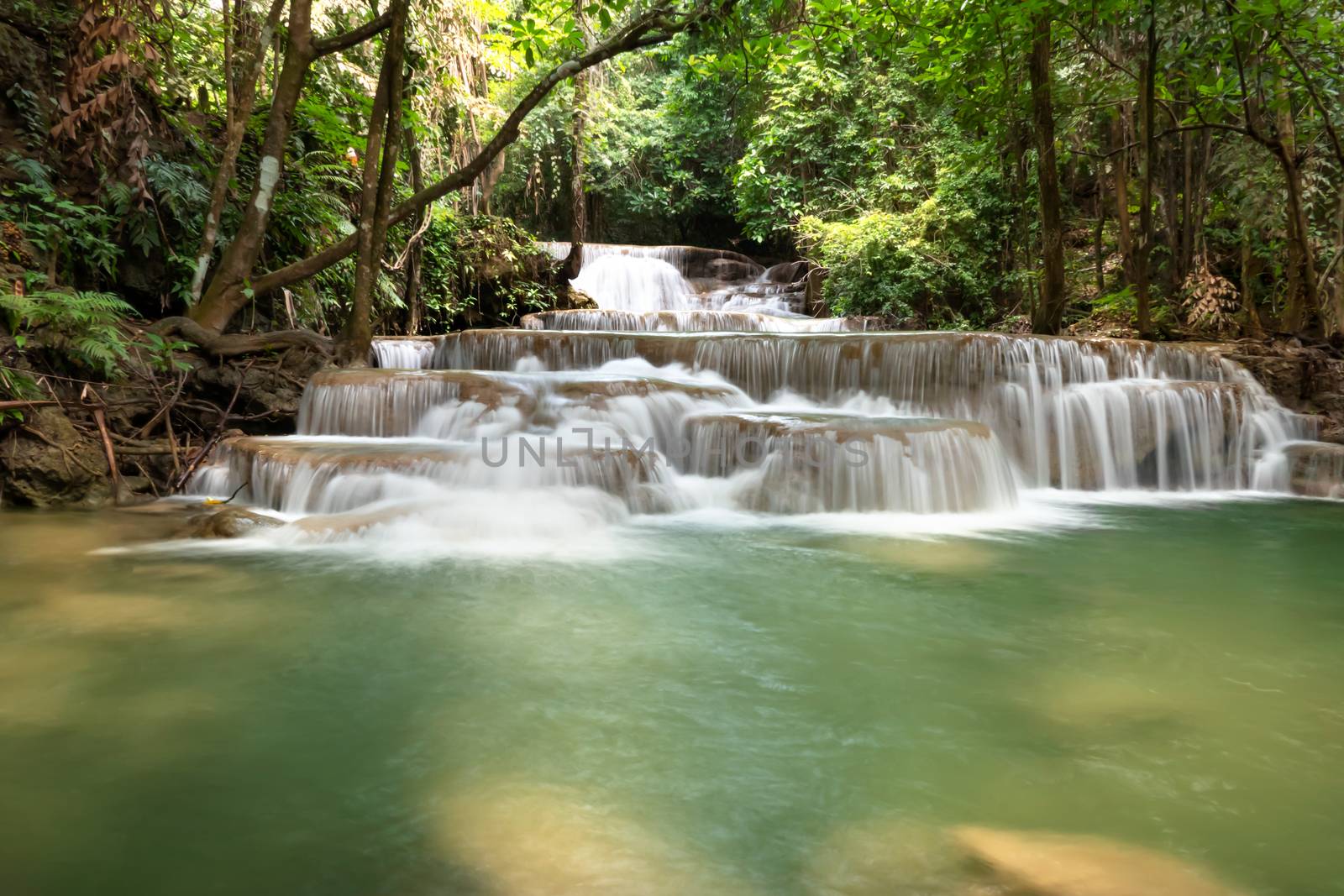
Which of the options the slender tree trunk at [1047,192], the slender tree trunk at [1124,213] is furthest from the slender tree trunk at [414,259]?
the slender tree trunk at [1124,213]

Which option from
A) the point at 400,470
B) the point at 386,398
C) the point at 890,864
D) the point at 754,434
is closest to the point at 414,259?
the point at 386,398

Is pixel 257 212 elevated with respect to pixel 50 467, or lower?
elevated

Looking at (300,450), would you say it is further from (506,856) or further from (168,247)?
(506,856)

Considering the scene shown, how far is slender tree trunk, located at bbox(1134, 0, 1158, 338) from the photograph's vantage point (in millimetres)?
9008

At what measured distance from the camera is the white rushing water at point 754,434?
5.82 m

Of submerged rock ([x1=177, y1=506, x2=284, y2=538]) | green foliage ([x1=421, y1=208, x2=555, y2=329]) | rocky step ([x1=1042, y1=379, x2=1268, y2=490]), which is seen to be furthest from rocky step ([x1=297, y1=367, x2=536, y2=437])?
green foliage ([x1=421, y1=208, x2=555, y2=329])

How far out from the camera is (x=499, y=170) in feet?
54.6

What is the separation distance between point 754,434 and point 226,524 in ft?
12.7

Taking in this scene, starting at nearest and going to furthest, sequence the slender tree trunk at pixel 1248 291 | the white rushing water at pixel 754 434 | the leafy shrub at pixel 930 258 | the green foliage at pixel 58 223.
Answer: the white rushing water at pixel 754 434
the green foliage at pixel 58 223
the slender tree trunk at pixel 1248 291
the leafy shrub at pixel 930 258

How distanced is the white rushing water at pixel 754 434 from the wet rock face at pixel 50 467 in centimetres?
72

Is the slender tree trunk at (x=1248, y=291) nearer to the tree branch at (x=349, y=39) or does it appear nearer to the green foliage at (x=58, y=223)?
the tree branch at (x=349, y=39)

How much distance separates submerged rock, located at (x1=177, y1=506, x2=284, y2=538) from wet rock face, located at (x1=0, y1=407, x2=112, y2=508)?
1412 mm

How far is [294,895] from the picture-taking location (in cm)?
169

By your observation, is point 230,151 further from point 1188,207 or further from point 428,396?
point 1188,207
